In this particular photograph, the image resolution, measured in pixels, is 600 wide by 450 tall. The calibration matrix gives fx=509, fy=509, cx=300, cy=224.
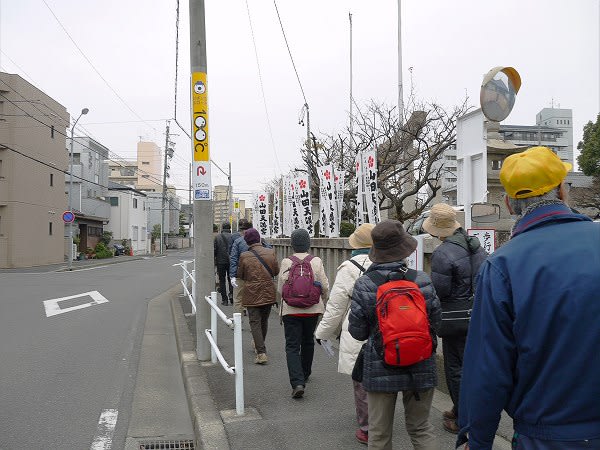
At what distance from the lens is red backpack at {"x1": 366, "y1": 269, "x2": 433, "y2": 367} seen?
2.84 meters

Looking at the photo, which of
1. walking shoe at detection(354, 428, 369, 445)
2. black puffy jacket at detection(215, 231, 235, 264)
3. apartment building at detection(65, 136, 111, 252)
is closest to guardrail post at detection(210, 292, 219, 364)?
walking shoe at detection(354, 428, 369, 445)

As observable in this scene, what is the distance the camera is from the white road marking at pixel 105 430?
4438 mm

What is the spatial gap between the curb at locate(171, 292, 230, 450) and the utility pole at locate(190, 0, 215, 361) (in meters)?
0.45

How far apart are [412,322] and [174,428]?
3198 millimetres

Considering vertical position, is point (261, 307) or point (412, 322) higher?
point (412, 322)

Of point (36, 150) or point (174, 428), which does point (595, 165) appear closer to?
point (174, 428)

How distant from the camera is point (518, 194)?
6.18 ft

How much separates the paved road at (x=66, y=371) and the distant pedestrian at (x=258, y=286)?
5.37 feet

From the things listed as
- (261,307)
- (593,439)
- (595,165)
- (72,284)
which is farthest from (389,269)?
(595,165)

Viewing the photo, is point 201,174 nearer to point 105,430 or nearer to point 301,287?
point 301,287

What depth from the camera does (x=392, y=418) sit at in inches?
123

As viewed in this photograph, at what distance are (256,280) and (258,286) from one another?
0.26 ft

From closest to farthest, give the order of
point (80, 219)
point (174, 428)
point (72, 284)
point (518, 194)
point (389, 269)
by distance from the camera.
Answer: point (518, 194)
point (389, 269)
point (174, 428)
point (72, 284)
point (80, 219)

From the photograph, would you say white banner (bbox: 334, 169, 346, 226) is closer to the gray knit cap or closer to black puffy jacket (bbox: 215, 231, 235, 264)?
Answer: black puffy jacket (bbox: 215, 231, 235, 264)
